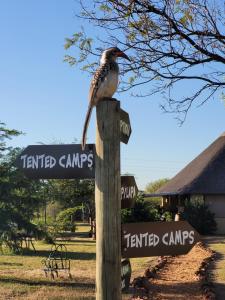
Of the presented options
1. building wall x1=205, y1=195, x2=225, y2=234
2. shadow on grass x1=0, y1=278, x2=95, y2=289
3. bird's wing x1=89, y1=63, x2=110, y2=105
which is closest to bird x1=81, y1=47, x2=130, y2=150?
bird's wing x1=89, y1=63, x2=110, y2=105


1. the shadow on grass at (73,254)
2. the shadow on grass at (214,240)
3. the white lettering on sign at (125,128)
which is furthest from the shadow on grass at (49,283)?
the shadow on grass at (214,240)

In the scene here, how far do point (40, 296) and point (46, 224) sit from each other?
331 inches

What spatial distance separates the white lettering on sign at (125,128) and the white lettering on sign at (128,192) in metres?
0.50

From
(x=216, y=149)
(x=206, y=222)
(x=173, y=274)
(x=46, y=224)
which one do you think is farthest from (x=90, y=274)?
(x=216, y=149)

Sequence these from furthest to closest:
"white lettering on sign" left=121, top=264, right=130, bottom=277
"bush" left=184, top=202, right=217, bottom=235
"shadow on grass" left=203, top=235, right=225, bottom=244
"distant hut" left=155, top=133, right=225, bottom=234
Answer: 1. "distant hut" left=155, top=133, right=225, bottom=234
2. "bush" left=184, top=202, right=217, bottom=235
3. "shadow on grass" left=203, top=235, right=225, bottom=244
4. "white lettering on sign" left=121, top=264, right=130, bottom=277

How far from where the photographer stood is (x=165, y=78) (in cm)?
1070

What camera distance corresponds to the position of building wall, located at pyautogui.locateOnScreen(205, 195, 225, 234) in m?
31.8

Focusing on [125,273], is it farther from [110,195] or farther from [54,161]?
[54,161]

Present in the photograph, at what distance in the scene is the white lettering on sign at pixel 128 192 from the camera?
453 cm

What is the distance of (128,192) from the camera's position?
464 centimetres

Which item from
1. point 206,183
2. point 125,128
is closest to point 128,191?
point 125,128

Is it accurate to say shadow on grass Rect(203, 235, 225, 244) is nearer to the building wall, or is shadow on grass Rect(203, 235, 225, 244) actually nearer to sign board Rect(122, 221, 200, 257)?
the building wall

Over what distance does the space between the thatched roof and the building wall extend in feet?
2.05

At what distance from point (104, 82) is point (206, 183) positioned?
2981 centimetres
